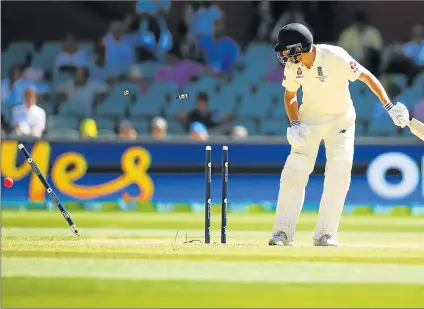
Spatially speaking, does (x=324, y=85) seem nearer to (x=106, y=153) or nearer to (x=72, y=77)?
(x=106, y=153)

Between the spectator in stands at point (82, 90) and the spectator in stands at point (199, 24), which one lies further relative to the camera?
the spectator in stands at point (199, 24)

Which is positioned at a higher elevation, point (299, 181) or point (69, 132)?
point (69, 132)

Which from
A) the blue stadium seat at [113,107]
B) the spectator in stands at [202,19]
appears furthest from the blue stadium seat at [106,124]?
the spectator in stands at [202,19]

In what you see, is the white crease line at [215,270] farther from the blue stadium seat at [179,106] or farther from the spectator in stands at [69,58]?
the spectator in stands at [69,58]

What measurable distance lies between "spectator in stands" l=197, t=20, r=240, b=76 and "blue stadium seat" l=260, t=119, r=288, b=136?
118cm

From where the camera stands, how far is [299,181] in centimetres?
867

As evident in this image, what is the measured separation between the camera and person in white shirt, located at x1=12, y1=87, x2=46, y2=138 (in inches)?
599

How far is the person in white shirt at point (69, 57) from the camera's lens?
17.8 m

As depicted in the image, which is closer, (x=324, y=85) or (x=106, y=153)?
(x=324, y=85)

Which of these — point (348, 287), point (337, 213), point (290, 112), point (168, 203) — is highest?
point (168, 203)

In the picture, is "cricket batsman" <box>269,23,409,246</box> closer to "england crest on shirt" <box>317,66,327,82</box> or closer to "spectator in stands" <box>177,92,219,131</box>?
"england crest on shirt" <box>317,66,327,82</box>

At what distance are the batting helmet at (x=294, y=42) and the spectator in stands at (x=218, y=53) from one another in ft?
29.6

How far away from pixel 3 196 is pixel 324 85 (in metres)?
6.47

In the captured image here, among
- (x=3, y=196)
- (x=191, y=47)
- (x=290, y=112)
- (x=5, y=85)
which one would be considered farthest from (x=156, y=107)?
(x=290, y=112)
